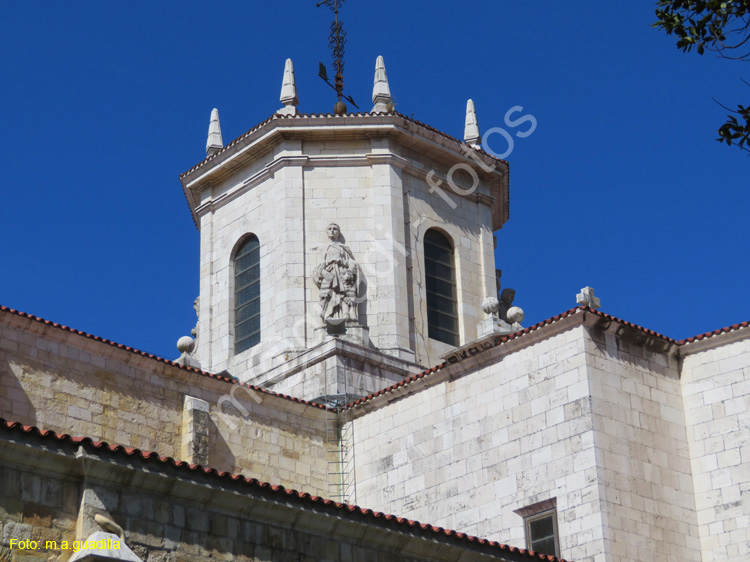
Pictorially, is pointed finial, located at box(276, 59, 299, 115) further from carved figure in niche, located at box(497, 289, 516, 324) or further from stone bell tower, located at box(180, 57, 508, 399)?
carved figure in niche, located at box(497, 289, 516, 324)

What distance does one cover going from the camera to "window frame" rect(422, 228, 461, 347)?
28.0 meters

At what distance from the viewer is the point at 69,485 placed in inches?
510

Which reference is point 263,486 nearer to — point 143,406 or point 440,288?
point 143,406

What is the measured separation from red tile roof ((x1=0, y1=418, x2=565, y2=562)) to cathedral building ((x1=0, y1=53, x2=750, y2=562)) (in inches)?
1.1

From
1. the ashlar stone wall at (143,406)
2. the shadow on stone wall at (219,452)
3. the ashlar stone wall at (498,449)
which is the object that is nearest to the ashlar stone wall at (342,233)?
the ashlar stone wall at (143,406)

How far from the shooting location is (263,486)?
1406 centimetres

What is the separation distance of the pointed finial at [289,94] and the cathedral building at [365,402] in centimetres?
4

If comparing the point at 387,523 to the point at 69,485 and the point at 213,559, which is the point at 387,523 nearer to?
the point at 213,559

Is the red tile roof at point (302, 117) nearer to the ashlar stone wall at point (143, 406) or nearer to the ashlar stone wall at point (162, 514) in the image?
the ashlar stone wall at point (143, 406)

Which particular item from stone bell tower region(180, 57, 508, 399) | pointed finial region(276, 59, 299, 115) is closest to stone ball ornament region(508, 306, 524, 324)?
stone bell tower region(180, 57, 508, 399)

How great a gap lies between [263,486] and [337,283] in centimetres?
1314

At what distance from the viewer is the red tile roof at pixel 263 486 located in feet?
42.4

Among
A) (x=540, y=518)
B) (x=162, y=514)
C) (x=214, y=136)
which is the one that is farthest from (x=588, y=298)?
(x=214, y=136)

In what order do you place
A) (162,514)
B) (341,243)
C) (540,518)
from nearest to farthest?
(162,514), (540,518), (341,243)
